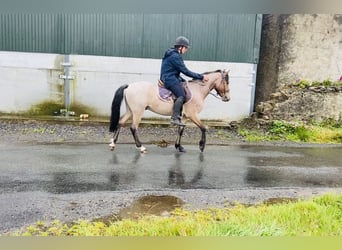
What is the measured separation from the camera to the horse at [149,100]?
517 cm

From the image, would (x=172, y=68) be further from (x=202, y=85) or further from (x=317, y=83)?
(x=317, y=83)

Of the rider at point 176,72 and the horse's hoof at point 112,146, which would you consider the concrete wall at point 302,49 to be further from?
the horse's hoof at point 112,146

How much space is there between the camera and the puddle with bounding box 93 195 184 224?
2.92 metres

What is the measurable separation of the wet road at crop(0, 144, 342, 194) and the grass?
874 millimetres

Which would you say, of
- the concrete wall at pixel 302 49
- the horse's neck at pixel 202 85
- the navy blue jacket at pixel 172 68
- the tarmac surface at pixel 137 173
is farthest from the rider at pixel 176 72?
the concrete wall at pixel 302 49

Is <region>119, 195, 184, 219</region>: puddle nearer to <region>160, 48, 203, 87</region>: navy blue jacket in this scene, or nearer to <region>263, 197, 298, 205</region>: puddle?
<region>263, 197, 298, 205</region>: puddle

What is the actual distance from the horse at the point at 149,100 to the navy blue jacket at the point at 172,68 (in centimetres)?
26

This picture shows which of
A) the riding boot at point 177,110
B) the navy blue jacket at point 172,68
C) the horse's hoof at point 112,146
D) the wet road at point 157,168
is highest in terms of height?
the navy blue jacket at point 172,68

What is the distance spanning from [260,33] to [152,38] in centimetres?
212

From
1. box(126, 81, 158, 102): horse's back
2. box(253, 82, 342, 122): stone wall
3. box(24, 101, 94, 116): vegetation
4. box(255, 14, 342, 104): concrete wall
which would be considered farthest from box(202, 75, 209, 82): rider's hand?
box(24, 101, 94, 116): vegetation

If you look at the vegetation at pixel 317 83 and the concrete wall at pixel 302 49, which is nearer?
the concrete wall at pixel 302 49

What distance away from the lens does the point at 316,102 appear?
23.5 ft

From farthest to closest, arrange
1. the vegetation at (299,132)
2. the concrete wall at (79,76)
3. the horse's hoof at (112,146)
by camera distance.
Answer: the concrete wall at (79,76) < the vegetation at (299,132) < the horse's hoof at (112,146)

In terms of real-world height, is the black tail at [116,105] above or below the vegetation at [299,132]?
above
